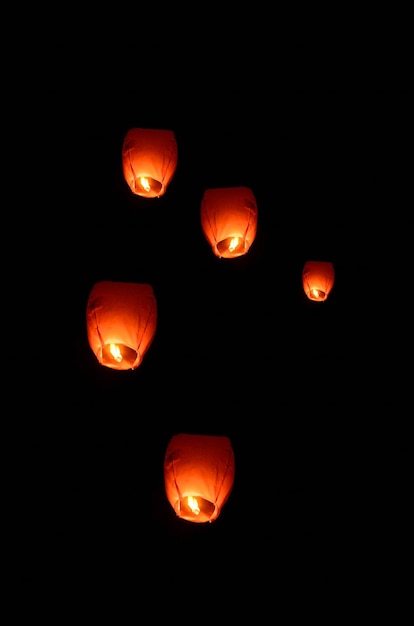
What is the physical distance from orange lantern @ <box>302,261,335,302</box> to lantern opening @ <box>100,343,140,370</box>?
354 cm

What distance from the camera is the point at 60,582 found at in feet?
12.6

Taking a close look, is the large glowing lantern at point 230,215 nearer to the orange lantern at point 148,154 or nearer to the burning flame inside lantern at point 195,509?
the orange lantern at point 148,154

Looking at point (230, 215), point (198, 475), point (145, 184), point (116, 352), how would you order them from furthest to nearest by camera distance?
1. point (145, 184)
2. point (230, 215)
3. point (116, 352)
4. point (198, 475)

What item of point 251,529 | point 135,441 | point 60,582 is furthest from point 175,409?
point 60,582

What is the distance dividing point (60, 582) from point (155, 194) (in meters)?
3.08

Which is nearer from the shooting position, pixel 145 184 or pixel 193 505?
pixel 193 505

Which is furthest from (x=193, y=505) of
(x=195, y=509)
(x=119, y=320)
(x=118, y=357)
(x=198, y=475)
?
(x=119, y=320)

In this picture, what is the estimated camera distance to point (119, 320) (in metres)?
2.68

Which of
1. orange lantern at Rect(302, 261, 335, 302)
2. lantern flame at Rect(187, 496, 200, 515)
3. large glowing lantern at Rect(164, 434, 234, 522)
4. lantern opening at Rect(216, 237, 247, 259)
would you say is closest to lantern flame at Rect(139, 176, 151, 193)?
lantern opening at Rect(216, 237, 247, 259)

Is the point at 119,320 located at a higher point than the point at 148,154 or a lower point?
lower

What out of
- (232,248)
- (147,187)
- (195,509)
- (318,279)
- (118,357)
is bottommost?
(195,509)

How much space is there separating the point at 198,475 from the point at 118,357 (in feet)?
2.59

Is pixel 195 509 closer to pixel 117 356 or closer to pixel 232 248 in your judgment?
pixel 117 356

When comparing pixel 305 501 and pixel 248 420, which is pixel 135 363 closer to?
pixel 248 420
